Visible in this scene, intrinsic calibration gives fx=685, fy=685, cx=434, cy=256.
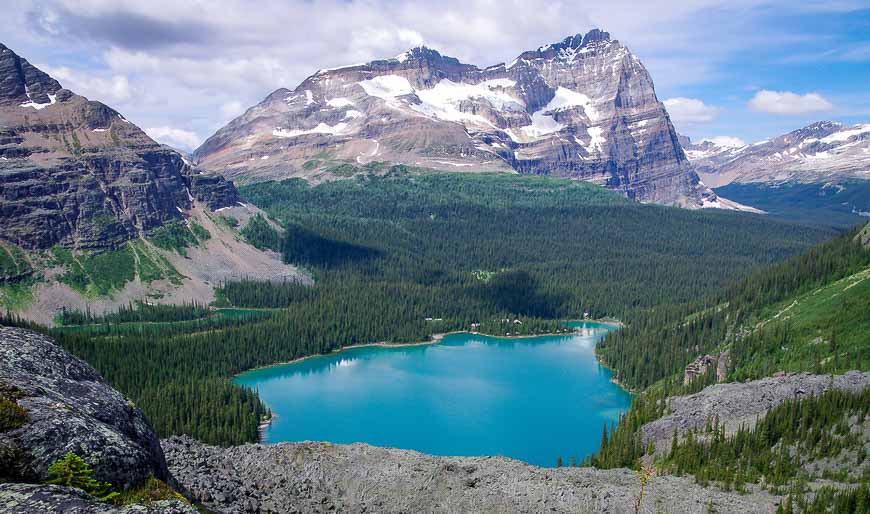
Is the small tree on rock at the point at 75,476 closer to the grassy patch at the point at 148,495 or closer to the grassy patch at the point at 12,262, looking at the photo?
the grassy patch at the point at 148,495

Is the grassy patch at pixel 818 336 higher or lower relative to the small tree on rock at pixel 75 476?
lower

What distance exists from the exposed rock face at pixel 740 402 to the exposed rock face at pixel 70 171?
5593 inches

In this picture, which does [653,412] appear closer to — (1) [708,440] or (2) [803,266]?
(1) [708,440]

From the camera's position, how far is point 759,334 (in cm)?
8106

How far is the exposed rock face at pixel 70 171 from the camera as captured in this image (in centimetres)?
15462

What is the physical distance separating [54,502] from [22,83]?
622ft

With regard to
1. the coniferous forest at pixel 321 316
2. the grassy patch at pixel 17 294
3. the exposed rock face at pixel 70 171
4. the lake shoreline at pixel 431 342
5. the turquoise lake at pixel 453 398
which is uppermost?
the exposed rock face at pixel 70 171

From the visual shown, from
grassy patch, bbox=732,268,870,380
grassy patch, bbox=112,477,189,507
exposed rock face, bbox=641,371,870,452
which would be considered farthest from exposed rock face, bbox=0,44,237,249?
grassy patch, bbox=112,477,189,507

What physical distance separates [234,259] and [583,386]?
11217 centimetres

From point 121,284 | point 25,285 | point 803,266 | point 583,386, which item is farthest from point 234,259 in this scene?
point 803,266

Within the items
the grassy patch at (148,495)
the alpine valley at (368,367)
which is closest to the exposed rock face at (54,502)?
the alpine valley at (368,367)

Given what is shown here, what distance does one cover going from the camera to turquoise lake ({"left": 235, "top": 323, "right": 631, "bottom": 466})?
77.7 meters

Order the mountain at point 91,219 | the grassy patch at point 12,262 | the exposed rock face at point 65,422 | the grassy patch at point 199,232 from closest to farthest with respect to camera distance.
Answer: the exposed rock face at point 65,422 → the grassy patch at point 12,262 → the mountain at point 91,219 → the grassy patch at point 199,232

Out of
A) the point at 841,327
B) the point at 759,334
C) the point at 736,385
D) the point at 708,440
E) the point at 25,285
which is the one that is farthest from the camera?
the point at 25,285
